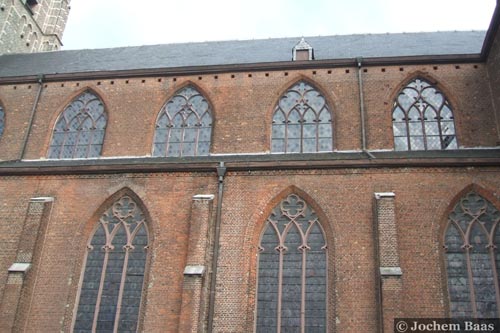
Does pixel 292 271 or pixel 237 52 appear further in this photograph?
pixel 237 52

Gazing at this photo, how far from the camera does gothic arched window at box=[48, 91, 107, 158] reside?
1611 cm

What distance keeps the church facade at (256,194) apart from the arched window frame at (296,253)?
3cm

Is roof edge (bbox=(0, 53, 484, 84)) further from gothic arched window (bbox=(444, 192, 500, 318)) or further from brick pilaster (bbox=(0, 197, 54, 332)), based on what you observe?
brick pilaster (bbox=(0, 197, 54, 332))

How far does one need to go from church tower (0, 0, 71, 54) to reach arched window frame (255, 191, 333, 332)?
1652 cm

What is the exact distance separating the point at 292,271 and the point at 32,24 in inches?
807

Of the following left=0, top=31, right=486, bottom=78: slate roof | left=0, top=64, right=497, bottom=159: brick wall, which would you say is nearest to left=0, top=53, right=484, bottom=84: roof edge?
left=0, top=64, right=497, bottom=159: brick wall

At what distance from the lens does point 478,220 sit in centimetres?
1236

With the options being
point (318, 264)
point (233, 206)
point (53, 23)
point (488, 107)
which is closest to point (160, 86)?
point (233, 206)

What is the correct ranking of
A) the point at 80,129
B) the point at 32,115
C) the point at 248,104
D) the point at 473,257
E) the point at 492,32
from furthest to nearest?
the point at 32,115 → the point at 80,129 → the point at 248,104 → the point at 492,32 → the point at 473,257

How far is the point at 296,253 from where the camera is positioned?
12.7 m

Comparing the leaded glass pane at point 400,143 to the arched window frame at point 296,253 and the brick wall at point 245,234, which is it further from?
the arched window frame at point 296,253

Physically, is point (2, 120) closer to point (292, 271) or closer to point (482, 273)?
point (292, 271)

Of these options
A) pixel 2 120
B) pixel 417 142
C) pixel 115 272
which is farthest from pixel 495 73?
pixel 2 120

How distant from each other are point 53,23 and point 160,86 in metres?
14.5
